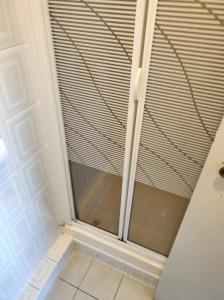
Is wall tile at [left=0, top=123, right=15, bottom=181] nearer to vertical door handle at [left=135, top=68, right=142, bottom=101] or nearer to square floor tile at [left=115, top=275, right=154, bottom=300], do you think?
vertical door handle at [left=135, top=68, right=142, bottom=101]

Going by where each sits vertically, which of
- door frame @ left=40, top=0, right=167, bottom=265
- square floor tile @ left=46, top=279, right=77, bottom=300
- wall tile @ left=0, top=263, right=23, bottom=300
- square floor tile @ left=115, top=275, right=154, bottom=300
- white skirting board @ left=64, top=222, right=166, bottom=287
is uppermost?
door frame @ left=40, top=0, right=167, bottom=265

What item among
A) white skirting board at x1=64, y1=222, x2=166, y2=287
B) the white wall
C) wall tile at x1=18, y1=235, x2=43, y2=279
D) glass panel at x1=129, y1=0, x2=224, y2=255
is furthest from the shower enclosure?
wall tile at x1=18, y1=235, x2=43, y2=279

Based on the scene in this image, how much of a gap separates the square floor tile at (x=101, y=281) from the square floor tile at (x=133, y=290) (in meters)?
0.03

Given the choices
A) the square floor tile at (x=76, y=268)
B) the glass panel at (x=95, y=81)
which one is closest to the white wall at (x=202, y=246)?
the glass panel at (x=95, y=81)

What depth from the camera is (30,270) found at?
126cm

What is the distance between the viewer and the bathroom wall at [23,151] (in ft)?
2.47

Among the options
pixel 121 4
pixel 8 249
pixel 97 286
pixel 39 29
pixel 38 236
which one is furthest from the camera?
pixel 97 286

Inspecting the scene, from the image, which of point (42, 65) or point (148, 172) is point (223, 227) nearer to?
point (148, 172)

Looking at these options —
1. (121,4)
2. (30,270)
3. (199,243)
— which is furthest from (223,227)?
(30,270)

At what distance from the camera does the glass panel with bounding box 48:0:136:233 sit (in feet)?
2.32

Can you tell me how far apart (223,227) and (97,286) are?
0.93 meters

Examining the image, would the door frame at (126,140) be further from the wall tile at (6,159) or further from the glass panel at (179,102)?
the wall tile at (6,159)

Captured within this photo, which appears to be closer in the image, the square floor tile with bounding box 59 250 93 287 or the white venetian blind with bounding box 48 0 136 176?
the white venetian blind with bounding box 48 0 136 176

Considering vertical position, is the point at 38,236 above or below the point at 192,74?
below
